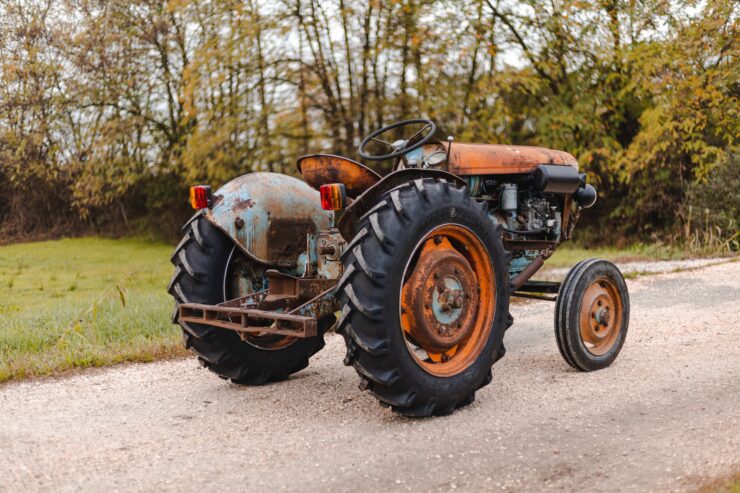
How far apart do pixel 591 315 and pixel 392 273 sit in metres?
2.01

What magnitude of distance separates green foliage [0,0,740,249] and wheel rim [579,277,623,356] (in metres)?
Answer: 9.13

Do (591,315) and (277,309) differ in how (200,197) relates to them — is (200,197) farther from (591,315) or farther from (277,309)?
(591,315)

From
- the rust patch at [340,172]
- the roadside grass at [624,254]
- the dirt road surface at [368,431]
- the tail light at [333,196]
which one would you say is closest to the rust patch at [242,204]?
the rust patch at [340,172]

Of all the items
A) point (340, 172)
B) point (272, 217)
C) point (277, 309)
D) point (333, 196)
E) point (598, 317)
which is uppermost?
point (340, 172)

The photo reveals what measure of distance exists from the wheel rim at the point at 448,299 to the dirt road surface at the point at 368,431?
1.14 ft

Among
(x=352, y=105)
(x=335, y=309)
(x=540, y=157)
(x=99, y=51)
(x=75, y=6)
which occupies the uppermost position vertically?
(x=75, y=6)

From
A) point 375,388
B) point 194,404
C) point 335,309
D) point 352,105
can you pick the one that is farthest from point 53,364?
point 352,105

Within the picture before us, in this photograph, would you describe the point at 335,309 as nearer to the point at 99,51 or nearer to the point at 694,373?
the point at 694,373

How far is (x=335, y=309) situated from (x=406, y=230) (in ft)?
2.58

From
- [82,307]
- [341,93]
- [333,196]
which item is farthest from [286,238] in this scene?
[341,93]

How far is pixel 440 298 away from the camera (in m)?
4.22

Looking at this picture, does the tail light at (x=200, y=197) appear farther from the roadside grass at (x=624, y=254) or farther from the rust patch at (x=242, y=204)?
the roadside grass at (x=624, y=254)

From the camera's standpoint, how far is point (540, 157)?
218 inches

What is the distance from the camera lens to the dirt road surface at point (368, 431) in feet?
10.5
